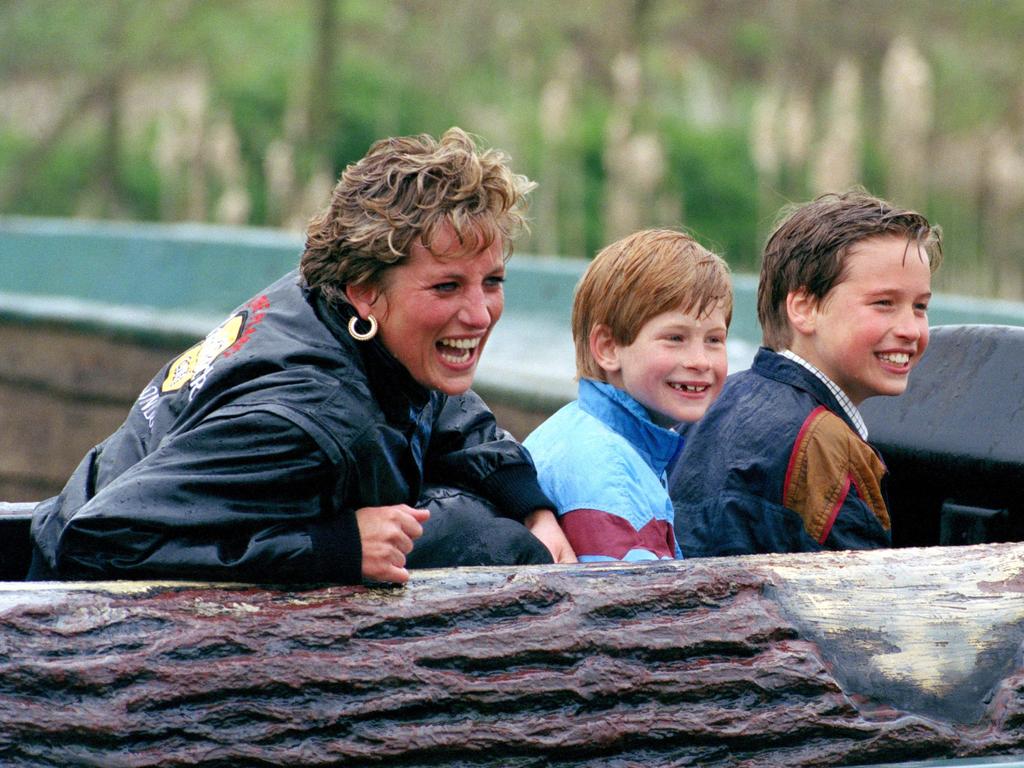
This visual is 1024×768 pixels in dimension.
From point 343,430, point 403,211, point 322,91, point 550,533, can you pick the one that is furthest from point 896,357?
point 322,91

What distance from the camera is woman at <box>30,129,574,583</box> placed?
191 cm

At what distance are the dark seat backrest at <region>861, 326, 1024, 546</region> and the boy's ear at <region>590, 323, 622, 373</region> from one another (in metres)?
0.63

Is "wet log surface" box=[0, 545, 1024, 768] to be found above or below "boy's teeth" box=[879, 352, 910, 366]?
below

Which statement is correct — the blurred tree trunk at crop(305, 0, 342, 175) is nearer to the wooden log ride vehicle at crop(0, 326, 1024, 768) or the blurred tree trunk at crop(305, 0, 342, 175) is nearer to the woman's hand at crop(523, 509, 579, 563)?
the woman's hand at crop(523, 509, 579, 563)

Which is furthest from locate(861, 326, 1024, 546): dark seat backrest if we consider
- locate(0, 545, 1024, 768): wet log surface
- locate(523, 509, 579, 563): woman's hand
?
locate(523, 509, 579, 563): woman's hand

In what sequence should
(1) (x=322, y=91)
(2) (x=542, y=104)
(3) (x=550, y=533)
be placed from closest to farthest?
(3) (x=550, y=533) → (2) (x=542, y=104) → (1) (x=322, y=91)

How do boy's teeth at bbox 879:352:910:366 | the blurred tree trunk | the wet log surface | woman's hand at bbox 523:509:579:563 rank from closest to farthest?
the wet log surface, woman's hand at bbox 523:509:579:563, boy's teeth at bbox 879:352:910:366, the blurred tree trunk

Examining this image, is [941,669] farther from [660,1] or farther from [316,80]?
[660,1]

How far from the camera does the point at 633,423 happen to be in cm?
254

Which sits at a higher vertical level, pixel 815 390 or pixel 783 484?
pixel 815 390

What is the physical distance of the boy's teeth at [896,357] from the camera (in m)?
2.66

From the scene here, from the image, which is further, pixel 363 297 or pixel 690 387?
pixel 690 387

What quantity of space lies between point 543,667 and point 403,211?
0.65 m

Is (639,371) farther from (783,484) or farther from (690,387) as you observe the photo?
(783,484)
